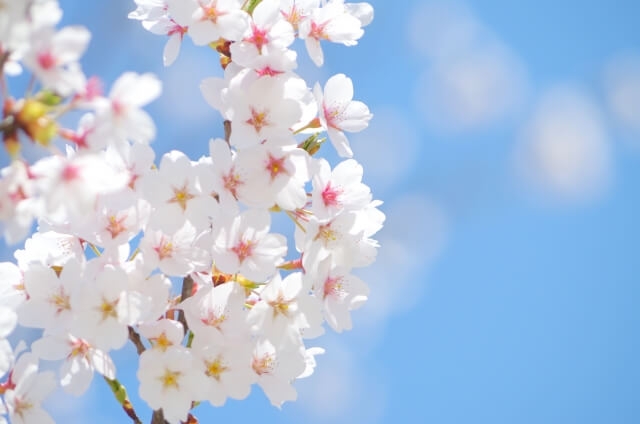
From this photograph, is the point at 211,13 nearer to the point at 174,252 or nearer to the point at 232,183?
the point at 232,183

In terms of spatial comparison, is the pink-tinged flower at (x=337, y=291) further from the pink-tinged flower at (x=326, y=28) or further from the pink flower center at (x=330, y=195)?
the pink-tinged flower at (x=326, y=28)

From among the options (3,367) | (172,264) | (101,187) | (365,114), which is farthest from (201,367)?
(365,114)

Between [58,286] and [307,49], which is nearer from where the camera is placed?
[58,286]

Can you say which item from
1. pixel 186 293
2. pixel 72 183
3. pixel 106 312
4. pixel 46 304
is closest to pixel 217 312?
pixel 186 293

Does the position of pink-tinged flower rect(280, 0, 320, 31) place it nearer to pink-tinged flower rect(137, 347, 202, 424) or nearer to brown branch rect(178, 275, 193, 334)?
brown branch rect(178, 275, 193, 334)

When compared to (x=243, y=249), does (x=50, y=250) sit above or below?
above

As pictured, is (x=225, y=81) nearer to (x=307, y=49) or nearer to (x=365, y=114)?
(x=307, y=49)
